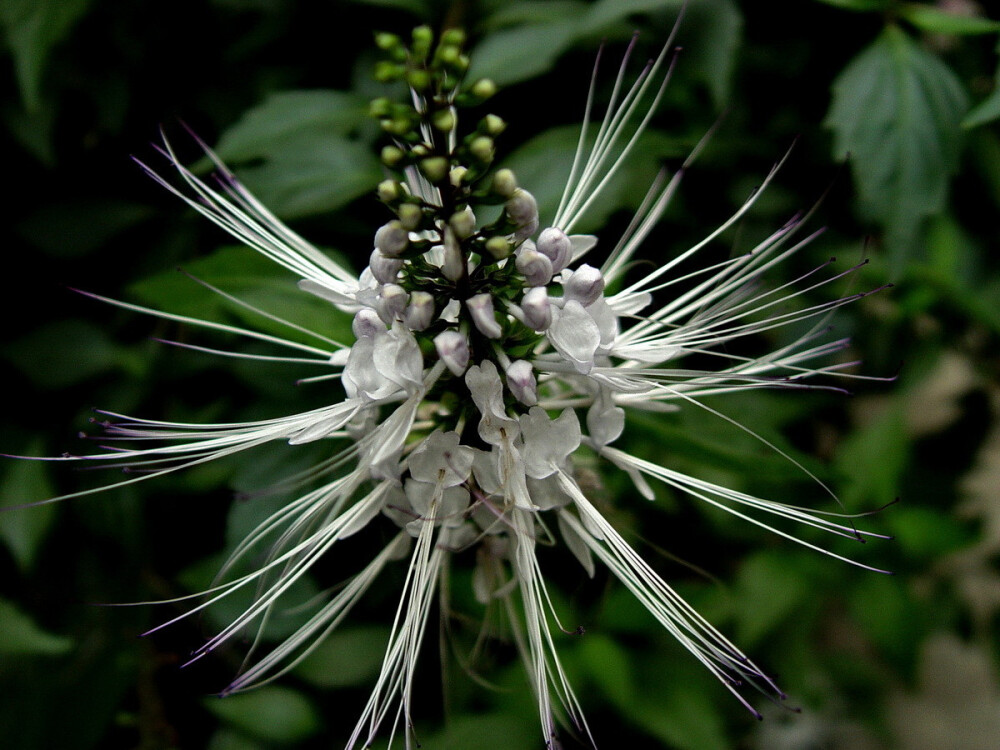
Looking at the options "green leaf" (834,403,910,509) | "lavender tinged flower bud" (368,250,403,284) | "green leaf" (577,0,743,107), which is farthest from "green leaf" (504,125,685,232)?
"green leaf" (834,403,910,509)

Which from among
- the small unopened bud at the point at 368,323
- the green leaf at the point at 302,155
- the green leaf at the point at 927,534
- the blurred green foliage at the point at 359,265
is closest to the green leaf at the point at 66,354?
the blurred green foliage at the point at 359,265

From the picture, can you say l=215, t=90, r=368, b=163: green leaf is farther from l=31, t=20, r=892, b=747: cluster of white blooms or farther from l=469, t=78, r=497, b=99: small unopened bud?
l=469, t=78, r=497, b=99: small unopened bud

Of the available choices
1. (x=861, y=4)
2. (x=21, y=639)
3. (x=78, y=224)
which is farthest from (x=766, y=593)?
(x=78, y=224)

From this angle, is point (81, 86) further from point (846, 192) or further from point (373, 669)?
point (846, 192)

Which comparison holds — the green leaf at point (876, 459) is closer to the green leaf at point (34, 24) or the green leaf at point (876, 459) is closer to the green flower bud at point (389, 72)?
the green flower bud at point (389, 72)

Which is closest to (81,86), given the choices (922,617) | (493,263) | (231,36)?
(231,36)

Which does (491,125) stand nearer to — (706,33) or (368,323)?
(368,323)

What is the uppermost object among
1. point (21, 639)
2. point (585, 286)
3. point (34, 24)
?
point (34, 24)
